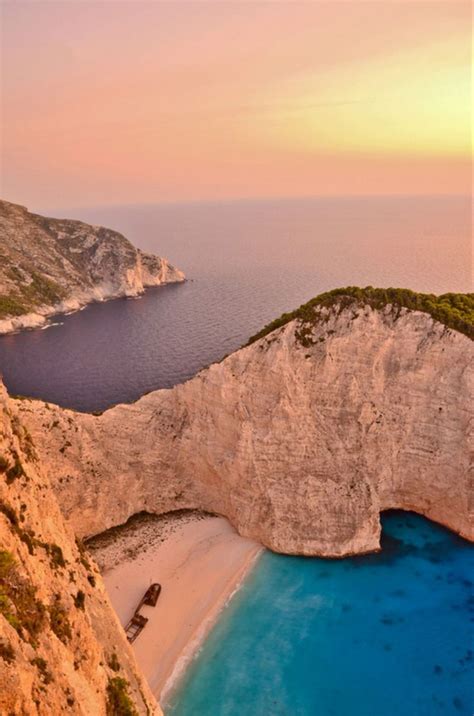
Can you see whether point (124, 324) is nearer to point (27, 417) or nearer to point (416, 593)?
point (27, 417)

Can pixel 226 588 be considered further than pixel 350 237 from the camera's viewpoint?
No

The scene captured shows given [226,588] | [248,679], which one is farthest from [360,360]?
[248,679]

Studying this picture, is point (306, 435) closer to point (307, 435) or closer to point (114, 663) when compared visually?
point (307, 435)

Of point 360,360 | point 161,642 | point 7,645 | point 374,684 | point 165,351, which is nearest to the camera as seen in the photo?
point 7,645

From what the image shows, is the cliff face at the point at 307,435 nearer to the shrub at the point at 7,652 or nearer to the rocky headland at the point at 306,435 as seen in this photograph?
the rocky headland at the point at 306,435

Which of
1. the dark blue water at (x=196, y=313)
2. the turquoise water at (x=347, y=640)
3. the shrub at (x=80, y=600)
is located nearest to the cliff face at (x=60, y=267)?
the dark blue water at (x=196, y=313)

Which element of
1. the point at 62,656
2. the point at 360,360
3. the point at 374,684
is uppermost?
the point at 360,360

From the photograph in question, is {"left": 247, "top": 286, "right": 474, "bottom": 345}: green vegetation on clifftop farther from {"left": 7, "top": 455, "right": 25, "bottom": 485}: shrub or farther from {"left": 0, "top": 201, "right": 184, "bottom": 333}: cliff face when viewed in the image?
{"left": 0, "top": 201, "right": 184, "bottom": 333}: cliff face

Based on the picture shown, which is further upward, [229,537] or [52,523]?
[52,523]
